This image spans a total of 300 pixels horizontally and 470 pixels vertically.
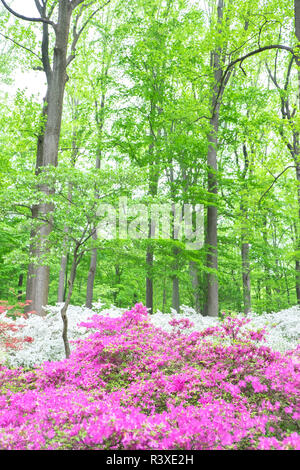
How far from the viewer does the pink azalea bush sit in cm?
193

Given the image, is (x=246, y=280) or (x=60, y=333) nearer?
(x=60, y=333)

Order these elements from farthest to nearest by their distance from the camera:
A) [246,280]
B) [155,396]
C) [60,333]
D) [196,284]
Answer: [246,280]
[196,284]
[60,333]
[155,396]

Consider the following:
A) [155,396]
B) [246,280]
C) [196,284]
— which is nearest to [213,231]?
[196,284]

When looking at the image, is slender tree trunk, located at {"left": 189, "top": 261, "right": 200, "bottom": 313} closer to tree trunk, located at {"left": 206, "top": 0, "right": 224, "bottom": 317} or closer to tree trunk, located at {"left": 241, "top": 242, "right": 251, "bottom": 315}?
tree trunk, located at {"left": 206, "top": 0, "right": 224, "bottom": 317}

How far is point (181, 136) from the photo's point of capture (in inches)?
340

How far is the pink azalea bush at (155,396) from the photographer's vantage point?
76.0 inches

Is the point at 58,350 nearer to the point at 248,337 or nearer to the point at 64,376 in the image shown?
the point at 64,376

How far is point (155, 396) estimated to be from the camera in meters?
2.95

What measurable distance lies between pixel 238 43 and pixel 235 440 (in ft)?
23.0

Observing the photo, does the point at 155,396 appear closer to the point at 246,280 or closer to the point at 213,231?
the point at 213,231

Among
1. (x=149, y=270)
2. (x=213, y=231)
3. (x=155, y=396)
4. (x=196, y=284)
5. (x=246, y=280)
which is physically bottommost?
(x=155, y=396)

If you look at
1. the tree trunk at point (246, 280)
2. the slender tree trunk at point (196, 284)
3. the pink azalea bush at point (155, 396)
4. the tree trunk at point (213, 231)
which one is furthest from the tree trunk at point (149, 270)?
the pink azalea bush at point (155, 396)

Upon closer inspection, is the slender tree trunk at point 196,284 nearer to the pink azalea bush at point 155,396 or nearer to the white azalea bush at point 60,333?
the white azalea bush at point 60,333

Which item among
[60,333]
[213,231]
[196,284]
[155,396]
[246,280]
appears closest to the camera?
[155,396]
